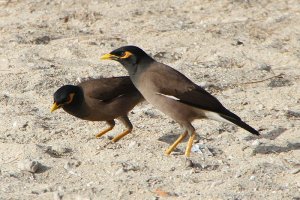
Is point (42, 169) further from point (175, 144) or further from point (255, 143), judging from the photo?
point (255, 143)

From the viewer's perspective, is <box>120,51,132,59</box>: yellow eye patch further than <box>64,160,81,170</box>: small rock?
Yes

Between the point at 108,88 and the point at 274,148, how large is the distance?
63.6 inches

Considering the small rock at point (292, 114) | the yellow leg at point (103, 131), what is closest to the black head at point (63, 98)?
the yellow leg at point (103, 131)

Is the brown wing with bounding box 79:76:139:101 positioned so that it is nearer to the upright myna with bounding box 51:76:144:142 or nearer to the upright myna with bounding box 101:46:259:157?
the upright myna with bounding box 51:76:144:142

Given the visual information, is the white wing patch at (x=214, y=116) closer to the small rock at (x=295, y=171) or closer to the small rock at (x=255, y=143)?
the small rock at (x=255, y=143)

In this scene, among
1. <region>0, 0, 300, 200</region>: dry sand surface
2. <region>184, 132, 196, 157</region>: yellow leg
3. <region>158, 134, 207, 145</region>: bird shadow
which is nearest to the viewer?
<region>0, 0, 300, 200</region>: dry sand surface

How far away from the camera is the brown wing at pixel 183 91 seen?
788 cm

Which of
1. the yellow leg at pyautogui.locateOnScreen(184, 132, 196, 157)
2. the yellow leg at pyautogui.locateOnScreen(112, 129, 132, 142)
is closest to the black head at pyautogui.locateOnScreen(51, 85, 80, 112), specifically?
the yellow leg at pyautogui.locateOnScreen(112, 129, 132, 142)

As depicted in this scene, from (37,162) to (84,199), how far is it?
2.65ft

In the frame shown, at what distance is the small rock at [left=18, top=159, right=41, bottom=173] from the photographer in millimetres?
7012

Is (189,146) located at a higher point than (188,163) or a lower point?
lower

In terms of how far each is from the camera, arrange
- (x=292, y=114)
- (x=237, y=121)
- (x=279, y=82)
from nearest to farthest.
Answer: (x=237, y=121), (x=292, y=114), (x=279, y=82)

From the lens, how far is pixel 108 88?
27.1 feet

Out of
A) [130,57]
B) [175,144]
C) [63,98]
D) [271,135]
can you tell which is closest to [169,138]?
[175,144]
